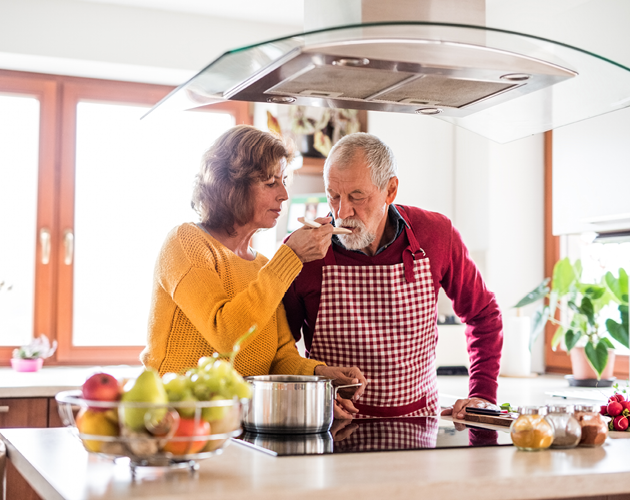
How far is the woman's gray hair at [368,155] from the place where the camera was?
197 cm

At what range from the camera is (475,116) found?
1.76m

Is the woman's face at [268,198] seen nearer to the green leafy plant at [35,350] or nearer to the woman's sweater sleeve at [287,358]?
the woman's sweater sleeve at [287,358]

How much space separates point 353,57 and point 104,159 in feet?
8.41

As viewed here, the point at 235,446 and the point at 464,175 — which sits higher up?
the point at 464,175

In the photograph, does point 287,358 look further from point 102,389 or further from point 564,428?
point 102,389

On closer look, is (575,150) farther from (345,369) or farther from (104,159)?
(104,159)

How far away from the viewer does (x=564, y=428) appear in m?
1.30

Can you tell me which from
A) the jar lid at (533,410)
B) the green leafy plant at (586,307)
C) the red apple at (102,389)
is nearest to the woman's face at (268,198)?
the jar lid at (533,410)

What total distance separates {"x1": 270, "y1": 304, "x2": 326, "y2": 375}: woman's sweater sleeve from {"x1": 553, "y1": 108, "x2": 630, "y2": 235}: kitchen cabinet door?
1304mm

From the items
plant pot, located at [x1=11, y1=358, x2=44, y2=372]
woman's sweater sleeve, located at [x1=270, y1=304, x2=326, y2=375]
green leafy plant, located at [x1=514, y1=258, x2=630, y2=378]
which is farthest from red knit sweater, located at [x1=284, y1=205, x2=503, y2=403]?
plant pot, located at [x1=11, y1=358, x2=44, y2=372]

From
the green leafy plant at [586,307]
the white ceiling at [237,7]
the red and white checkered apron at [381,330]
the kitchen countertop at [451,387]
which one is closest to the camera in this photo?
the red and white checkered apron at [381,330]

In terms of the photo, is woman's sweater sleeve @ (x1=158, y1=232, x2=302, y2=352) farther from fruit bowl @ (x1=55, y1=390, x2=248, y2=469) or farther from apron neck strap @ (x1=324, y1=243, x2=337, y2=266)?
fruit bowl @ (x1=55, y1=390, x2=248, y2=469)

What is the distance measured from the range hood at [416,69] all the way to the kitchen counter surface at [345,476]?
65 cm

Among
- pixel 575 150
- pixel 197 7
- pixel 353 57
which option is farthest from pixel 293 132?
pixel 353 57
